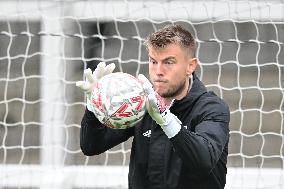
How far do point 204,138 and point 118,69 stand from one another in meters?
2.31

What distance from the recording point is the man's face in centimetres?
285

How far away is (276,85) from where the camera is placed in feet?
16.1

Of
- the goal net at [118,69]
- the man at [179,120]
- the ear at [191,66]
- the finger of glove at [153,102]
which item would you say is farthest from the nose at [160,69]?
the goal net at [118,69]

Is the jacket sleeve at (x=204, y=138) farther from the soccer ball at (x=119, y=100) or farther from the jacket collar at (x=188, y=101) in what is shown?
the soccer ball at (x=119, y=100)

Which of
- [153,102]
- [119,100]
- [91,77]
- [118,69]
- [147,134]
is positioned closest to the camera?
[153,102]

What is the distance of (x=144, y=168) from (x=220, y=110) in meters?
0.42

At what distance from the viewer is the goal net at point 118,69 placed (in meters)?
4.46

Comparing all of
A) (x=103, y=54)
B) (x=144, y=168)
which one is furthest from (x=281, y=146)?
(x=144, y=168)

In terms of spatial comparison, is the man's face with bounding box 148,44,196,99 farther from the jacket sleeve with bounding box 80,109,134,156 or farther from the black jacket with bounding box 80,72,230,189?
the jacket sleeve with bounding box 80,109,134,156

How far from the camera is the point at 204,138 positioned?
2678 mm

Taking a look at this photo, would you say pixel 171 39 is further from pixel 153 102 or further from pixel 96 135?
pixel 96 135

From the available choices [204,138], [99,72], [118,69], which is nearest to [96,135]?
[99,72]

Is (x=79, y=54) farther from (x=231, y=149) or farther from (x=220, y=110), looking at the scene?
(x=220, y=110)

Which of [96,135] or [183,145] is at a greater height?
[183,145]
